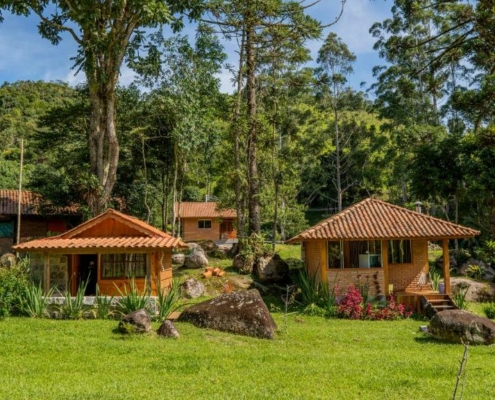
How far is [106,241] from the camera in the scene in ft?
51.9

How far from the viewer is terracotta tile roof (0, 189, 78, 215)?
26.7m

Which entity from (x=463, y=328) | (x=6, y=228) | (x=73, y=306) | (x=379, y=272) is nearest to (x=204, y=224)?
(x=6, y=228)

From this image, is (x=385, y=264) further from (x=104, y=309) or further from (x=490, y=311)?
(x=104, y=309)

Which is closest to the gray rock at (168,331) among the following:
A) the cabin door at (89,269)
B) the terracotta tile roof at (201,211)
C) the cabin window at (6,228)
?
the cabin door at (89,269)

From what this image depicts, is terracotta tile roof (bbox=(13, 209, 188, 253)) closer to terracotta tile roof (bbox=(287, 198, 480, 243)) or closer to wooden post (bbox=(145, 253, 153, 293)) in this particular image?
wooden post (bbox=(145, 253, 153, 293))

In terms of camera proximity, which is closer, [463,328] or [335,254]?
[463,328]

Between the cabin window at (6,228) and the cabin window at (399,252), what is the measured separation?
2575 cm

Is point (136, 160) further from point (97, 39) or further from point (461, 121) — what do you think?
point (461, 121)

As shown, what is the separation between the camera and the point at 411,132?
3033cm

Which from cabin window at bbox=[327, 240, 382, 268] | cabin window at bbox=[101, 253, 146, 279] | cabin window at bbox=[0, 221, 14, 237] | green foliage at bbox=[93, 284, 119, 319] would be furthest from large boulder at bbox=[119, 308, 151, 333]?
cabin window at bbox=[0, 221, 14, 237]

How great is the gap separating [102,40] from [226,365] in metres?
15.0

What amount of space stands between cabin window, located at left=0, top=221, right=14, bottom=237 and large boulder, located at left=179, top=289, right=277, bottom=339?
2294 centimetres

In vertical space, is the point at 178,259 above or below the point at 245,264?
above

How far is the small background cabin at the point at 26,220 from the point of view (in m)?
29.7
